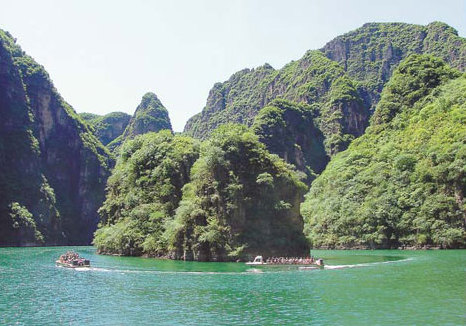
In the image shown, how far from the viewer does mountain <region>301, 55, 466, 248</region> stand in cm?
9381

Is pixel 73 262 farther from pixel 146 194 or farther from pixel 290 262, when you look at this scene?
pixel 146 194

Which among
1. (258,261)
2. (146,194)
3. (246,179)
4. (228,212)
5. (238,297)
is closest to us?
(238,297)

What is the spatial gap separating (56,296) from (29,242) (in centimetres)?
11418

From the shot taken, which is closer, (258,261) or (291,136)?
(258,261)

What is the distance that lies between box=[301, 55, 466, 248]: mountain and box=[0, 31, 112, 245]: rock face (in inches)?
3224

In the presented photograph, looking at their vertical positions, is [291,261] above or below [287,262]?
above

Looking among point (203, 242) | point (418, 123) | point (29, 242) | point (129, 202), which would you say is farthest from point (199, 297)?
point (29, 242)

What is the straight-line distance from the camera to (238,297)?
3525 cm

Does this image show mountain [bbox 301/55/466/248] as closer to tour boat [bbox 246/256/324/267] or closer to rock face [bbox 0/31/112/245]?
tour boat [bbox 246/256/324/267]

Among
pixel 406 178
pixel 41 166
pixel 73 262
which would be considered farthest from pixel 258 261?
pixel 41 166

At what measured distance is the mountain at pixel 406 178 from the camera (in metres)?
93.8

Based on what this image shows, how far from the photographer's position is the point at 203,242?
66938 mm

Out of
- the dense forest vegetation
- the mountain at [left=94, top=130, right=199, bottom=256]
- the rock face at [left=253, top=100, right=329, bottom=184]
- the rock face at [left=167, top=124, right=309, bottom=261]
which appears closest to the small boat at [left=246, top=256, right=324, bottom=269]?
the rock face at [left=167, top=124, right=309, bottom=261]

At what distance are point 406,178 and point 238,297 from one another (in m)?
79.0
